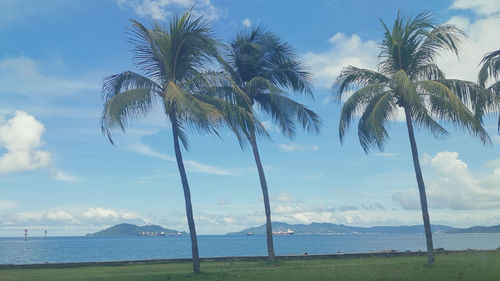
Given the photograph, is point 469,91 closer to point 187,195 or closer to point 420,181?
point 420,181

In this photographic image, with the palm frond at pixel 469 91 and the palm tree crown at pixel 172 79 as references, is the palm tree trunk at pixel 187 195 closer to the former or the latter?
the palm tree crown at pixel 172 79

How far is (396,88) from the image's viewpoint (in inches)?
788

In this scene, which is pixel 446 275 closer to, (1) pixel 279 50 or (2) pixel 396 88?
(2) pixel 396 88

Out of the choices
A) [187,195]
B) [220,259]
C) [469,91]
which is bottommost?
[220,259]

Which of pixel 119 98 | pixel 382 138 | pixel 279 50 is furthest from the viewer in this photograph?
pixel 279 50

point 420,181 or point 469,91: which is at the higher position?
point 469,91

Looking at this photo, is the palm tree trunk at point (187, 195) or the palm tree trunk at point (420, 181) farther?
the palm tree trunk at point (420, 181)

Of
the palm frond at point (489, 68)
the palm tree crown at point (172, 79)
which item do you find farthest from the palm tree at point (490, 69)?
the palm tree crown at point (172, 79)

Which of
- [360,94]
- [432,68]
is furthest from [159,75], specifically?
[432,68]

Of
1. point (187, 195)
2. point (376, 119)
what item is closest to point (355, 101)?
point (376, 119)

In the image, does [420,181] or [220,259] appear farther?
[220,259]

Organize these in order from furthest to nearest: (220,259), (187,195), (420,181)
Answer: (220,259) < (420,181) < (187,195)

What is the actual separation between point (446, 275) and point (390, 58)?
917 cm

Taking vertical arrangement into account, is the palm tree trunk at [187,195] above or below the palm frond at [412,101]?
below
